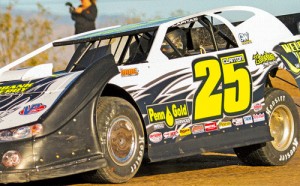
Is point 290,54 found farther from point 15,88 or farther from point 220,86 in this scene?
point 15,88

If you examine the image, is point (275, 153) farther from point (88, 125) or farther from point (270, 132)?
point (88, 125)

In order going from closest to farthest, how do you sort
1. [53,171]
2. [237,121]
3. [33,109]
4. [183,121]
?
[53,171], [33,109], [183,121], [237,121]

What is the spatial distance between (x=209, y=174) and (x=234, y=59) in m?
1.23

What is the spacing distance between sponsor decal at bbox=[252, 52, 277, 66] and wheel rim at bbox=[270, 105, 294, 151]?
1.68 feet

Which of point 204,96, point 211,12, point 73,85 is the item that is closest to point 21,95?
point 73,85

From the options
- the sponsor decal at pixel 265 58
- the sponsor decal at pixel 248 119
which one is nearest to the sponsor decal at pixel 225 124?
the sponsor decal at pixel 248 119

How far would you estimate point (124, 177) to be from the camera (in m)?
9.67

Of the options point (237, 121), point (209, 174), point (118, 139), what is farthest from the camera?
point (237, 121)

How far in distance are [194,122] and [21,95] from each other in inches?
70.0

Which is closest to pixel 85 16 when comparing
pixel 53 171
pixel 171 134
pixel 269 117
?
pixel 269 117

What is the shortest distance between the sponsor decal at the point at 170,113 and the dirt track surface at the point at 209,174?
0.58 metres

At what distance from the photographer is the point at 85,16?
19.0 metres

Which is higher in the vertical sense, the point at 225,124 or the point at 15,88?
the point at 15,88

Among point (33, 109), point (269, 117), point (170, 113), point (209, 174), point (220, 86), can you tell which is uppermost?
point (33, 109)
